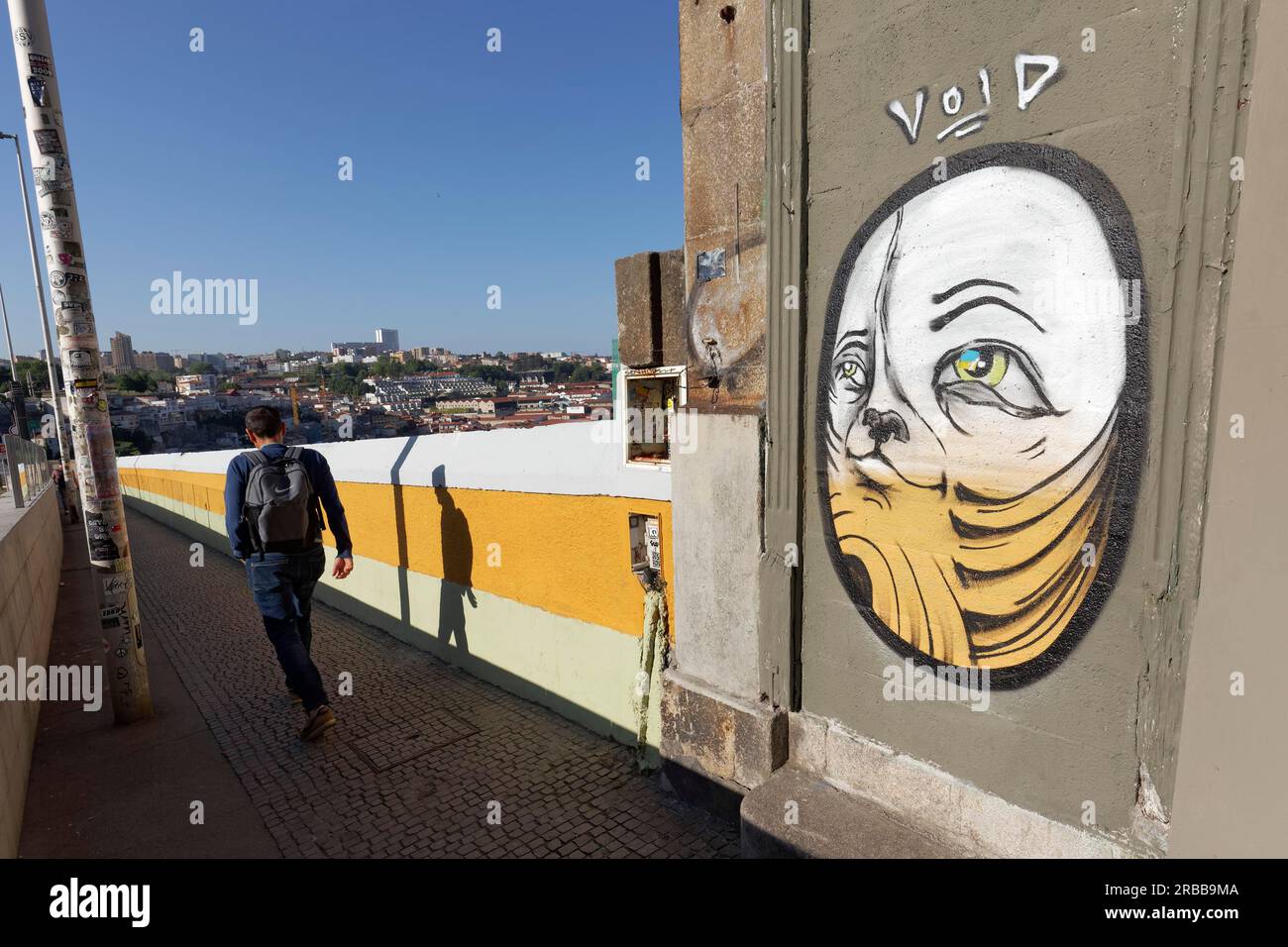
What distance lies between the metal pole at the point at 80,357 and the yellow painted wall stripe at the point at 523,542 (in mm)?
2212

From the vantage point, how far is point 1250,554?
1.95m

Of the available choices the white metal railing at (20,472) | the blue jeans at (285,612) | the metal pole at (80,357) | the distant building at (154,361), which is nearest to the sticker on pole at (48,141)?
the metal pole at (80,357)

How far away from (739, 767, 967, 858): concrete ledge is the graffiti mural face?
844 millimetres

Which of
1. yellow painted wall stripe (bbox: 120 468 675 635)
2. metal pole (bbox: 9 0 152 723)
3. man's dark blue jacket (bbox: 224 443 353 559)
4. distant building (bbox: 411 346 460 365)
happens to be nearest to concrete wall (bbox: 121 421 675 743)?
yellow painted wall stripe (bbox: 120 468 675 635)

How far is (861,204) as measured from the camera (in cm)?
292

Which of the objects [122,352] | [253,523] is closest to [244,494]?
[253,523]

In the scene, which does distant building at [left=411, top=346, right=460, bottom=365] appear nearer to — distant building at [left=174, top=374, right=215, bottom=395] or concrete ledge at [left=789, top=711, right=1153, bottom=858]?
distant building at [left=174, top=374, right=215, bottom=395]

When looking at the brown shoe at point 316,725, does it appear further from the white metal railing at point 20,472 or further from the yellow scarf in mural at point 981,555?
the white metal railing at point 20,472

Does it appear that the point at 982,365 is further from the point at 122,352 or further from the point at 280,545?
the point at 122,352

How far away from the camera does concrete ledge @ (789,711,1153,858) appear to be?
246 cm

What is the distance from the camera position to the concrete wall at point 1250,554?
6.05 feet

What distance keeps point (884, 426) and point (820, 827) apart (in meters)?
1.88
